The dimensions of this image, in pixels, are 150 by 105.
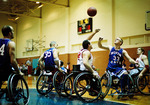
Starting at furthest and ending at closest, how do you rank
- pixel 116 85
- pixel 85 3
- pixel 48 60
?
1. pixel 85 3
2. pixel 48 60
3. pixel 116 85

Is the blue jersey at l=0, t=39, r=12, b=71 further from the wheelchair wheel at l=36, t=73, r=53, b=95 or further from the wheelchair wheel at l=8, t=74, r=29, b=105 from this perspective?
the wheelchair wheel at l=36, t=73, r=53, b=95

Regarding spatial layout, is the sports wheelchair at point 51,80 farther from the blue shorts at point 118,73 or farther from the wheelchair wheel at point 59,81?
the blue shorts at point 118,73

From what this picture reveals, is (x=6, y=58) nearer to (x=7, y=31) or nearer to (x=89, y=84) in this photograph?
(x=7, y=31)

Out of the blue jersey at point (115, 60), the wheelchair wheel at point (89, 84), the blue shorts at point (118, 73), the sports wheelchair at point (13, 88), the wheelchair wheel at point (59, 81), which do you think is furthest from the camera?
the wheelchair wheel at point (59, 81)

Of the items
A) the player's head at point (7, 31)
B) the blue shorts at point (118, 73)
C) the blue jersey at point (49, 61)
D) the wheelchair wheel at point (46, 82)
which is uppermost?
the player's head at point (7, 31)

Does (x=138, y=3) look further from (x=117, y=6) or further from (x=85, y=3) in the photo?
(x=85, y=3)

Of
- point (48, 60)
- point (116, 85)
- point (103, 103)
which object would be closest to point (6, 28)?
point (48, 60)

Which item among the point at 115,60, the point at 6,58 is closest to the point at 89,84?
the point at 115,60

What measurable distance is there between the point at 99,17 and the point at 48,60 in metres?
5.82

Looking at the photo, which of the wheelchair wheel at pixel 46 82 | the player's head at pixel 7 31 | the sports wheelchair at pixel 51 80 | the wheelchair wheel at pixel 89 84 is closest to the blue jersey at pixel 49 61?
the sports wheelchair at pixel 51 80

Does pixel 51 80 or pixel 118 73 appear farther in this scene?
pixel 51 80

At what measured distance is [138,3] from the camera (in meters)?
7.63

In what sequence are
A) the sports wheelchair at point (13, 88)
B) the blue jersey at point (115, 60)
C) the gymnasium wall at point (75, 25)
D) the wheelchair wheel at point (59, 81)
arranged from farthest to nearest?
the gymnasium wall at point (75, 25)
the wheelchair wheel at point (59, 81)
the blue jersey at point (115, 60)
the sports wheelchair at point (13, 88)

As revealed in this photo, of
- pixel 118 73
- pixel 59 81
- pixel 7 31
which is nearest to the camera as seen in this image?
pixel 7 31
